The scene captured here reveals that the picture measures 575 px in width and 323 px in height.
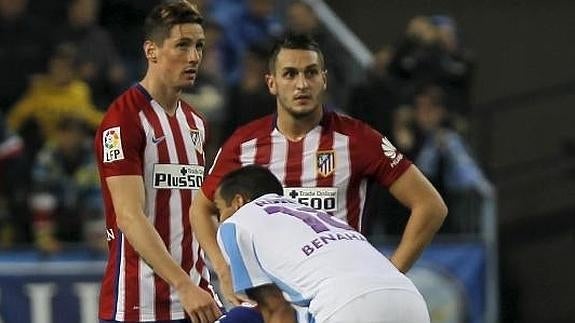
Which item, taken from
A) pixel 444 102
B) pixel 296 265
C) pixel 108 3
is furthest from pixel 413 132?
pixel 296 265

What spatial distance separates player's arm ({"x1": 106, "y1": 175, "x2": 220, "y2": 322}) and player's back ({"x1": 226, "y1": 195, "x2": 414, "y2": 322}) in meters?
0.67

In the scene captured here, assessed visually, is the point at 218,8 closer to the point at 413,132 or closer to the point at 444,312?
the point at 413,132

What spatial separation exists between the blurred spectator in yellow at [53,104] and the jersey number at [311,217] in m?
6.21

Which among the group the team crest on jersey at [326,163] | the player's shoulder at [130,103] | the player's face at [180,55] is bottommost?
the team crest on jersey at [326,163]

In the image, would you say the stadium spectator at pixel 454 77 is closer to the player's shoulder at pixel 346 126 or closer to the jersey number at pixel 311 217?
the player's shoulder at pixel 346 126

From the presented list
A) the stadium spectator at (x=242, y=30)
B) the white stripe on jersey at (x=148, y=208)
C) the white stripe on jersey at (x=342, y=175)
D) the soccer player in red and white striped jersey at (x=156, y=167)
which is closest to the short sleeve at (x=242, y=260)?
the soccer player in red and white striped jersey at (x=156, y=167)

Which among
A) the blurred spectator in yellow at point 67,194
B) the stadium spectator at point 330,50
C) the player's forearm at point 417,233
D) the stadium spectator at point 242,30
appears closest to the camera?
the player's forearm at point 417,233

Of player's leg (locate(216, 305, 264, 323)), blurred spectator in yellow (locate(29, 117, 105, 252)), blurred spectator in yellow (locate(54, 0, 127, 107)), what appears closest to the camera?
player's leg (locate(216, 305, 264, 323))

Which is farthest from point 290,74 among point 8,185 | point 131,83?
point 131,83

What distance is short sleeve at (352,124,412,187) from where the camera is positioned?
6.65 m

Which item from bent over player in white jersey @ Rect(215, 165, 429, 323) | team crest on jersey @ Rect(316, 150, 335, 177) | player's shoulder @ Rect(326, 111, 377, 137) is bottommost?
bent over player in white jersey @ Rect(215, 165, 429, 323)

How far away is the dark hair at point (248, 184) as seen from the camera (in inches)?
226

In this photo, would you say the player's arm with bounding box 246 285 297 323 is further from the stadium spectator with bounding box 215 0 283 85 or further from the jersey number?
the stadium spectator with bounding box 215 0 283 85

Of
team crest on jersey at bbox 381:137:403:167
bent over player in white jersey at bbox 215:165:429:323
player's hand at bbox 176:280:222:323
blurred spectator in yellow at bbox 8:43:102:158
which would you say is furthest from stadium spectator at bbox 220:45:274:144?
bent over player in white jersey at bbox 215:165:429:323
